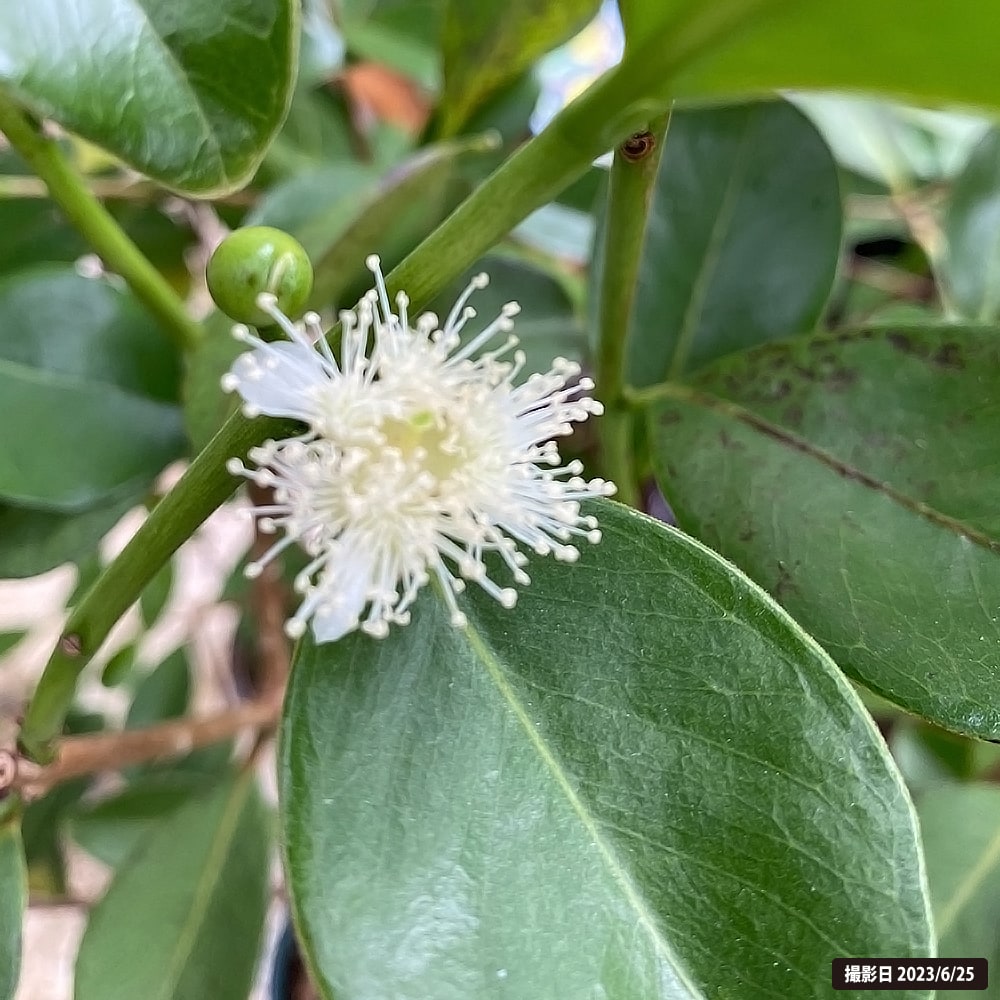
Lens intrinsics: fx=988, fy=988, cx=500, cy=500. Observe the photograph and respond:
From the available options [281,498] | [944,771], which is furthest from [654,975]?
[944,771]

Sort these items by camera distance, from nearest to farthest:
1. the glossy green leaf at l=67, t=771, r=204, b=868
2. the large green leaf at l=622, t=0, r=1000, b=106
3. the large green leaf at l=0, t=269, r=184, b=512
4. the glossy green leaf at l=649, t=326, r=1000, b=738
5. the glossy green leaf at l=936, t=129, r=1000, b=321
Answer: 1. the large green leaf at l=622, t=0, r=1000, b=106
2. the glossy green leaf at l=649, t=326, r=1000, b=738
3. the large green leaf at l=0, t=269, r=184, b=512
4. the glossy green leaf at l=936, t=129, r=1000, b=321
5. the glossy green leaf at l=67, t=771, r=204, b=868

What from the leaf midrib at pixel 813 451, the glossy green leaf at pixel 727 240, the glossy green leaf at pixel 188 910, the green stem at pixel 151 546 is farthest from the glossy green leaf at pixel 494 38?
the glossy green leaf at pixel 188 910

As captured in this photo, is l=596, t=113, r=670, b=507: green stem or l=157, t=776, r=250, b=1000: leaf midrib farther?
l=157, t=776, r=250, b=1000: leaf midrib

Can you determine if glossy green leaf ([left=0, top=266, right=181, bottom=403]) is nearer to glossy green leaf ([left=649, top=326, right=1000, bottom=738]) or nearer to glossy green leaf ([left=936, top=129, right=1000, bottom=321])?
glossy green leaf ([left=649, top=326, right=1000, bottom=738])

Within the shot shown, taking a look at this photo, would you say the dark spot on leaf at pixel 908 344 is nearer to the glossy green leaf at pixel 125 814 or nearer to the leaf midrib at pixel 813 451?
the leaf midrib at pixel 813 451

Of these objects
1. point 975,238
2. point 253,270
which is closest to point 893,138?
point 975,238

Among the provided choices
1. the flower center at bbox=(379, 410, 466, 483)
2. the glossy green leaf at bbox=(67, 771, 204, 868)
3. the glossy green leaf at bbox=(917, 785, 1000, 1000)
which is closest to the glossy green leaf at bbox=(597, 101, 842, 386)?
the flower center at bbox=(379, 410, 466, 483)

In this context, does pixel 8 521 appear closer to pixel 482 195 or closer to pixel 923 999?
pixel 482 195

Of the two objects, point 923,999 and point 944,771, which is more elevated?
point 923,999
